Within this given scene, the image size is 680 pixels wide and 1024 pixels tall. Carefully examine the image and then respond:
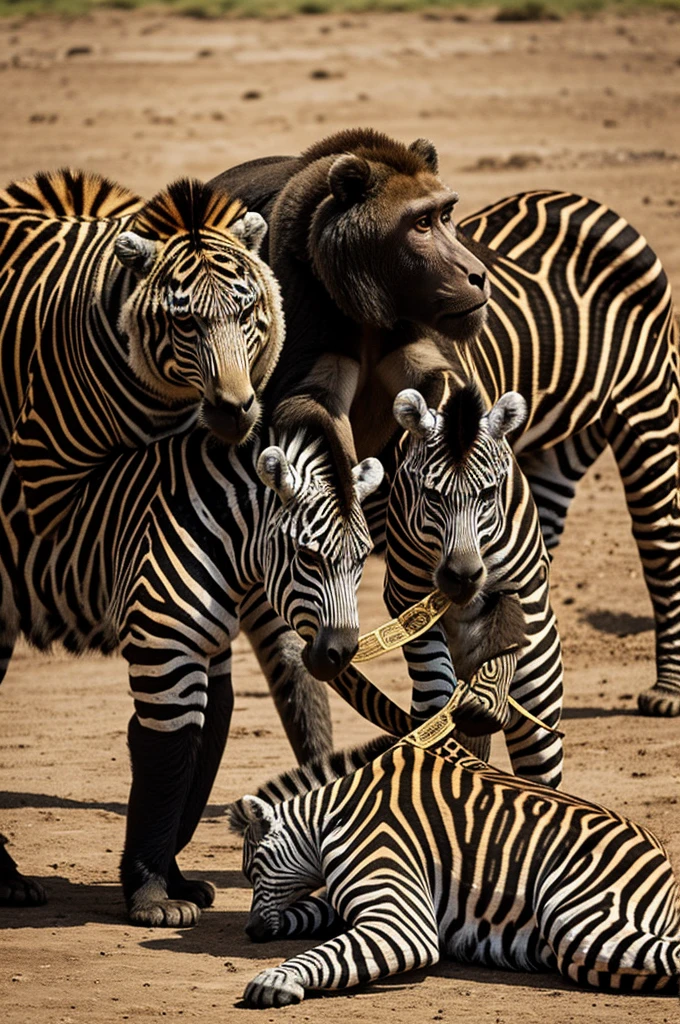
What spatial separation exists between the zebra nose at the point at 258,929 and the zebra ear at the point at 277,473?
1384mm

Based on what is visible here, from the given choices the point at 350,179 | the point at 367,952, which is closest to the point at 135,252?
the point at 350,179

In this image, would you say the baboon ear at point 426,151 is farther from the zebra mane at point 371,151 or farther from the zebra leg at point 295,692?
the zebra leg at point 295,692

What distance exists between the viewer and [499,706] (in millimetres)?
6645

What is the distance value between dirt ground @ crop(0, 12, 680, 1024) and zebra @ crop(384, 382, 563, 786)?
0.93m

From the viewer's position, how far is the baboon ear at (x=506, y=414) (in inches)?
268

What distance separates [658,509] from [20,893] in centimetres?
435

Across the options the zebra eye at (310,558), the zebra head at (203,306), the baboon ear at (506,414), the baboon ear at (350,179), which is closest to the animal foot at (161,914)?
the zebra eye at (310,558)

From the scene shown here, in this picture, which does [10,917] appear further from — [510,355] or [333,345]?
[510,355]

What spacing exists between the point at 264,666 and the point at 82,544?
135cm

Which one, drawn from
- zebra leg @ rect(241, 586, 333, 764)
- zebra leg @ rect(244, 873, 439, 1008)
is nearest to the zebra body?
zebra leg @ rect(241, 586, 333, 764)

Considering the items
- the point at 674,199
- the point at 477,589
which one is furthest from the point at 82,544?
the point at 674,199

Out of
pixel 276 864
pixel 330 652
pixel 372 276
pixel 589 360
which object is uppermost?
Result: pixel 372 276

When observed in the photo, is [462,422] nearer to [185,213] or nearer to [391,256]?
[391,256]

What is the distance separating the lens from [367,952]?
18.9ft
